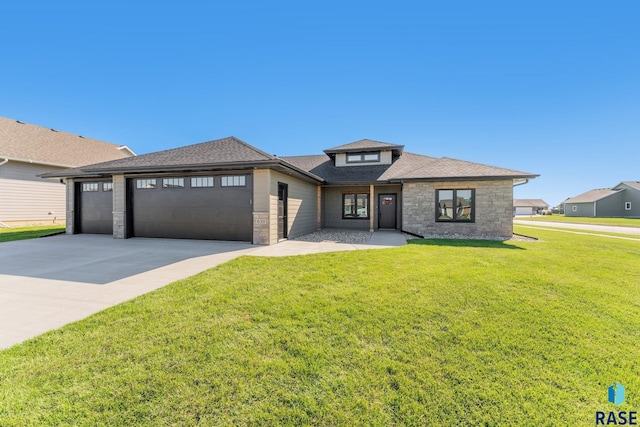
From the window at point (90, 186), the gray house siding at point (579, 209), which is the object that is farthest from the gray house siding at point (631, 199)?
the window at point (90, 186)

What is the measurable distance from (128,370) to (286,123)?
1626 centimetres

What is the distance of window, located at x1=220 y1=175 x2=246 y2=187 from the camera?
30.8 ft

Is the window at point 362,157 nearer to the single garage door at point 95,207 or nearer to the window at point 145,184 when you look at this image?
the window at point 145,184

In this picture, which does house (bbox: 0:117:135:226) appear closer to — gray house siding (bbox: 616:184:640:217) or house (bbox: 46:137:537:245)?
house (bbox: 46:137:537:245)

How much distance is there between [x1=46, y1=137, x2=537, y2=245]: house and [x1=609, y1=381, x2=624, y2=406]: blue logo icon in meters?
8.08

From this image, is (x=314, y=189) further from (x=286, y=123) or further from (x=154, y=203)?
(x=154, y=203)

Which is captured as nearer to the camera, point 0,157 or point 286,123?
point 0,157

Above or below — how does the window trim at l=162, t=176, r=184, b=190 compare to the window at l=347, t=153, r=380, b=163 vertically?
below

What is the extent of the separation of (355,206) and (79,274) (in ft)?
39.9

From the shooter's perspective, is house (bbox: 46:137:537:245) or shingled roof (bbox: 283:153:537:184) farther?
shingled roof (bbox: 283:153:537:184)

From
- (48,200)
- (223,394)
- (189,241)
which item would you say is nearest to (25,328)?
(223,394)

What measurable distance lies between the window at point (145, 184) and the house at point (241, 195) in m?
0.04

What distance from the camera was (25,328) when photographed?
3.05 meters

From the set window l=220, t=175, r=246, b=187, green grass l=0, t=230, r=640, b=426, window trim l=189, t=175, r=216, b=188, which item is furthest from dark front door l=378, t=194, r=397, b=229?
green grass l=0, t=230, r=640, b=426
